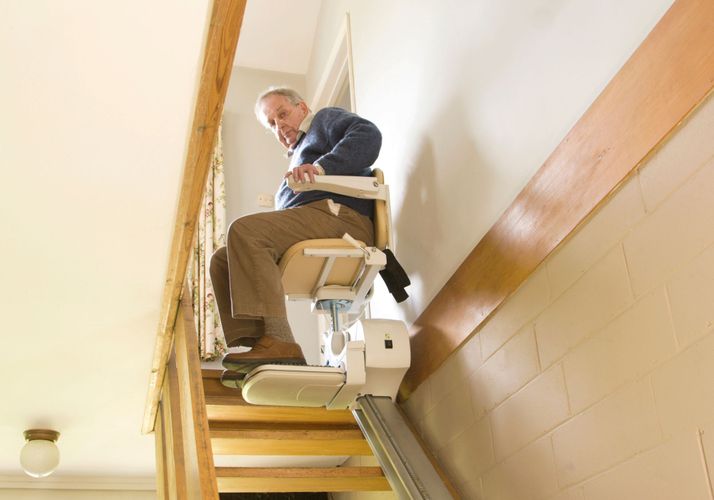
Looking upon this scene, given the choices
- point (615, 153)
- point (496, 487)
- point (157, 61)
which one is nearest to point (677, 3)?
point (615, 153)

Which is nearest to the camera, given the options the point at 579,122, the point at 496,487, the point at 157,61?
the point at 157,61

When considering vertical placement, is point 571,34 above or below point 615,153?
above

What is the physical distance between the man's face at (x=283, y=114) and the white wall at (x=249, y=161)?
68.9 inches

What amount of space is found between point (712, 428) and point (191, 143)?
1337 mm

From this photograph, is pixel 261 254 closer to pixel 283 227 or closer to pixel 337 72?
pixel 283 227

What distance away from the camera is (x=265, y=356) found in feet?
8.15

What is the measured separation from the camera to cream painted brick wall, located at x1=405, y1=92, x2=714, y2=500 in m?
1.55

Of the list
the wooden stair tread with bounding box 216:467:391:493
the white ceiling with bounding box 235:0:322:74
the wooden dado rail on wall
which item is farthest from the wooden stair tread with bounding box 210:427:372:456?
the white ceiling with bounding box 235:0:322:74

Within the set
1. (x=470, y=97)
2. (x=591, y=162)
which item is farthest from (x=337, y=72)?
(x=591, y=162)

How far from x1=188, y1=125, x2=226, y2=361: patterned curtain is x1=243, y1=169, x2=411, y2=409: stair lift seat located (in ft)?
4.66

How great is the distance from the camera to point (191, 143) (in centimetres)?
201

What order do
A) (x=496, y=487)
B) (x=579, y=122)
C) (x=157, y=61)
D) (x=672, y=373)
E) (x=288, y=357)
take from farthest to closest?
1. (x=288, y=357)
2. (x=496, y=487)
3. (x=579, y=122)
4. (x=157, y=61)
5. (x=672, y=373)

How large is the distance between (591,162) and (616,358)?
0.47 metres

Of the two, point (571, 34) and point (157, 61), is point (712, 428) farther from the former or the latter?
point (157, 61)
